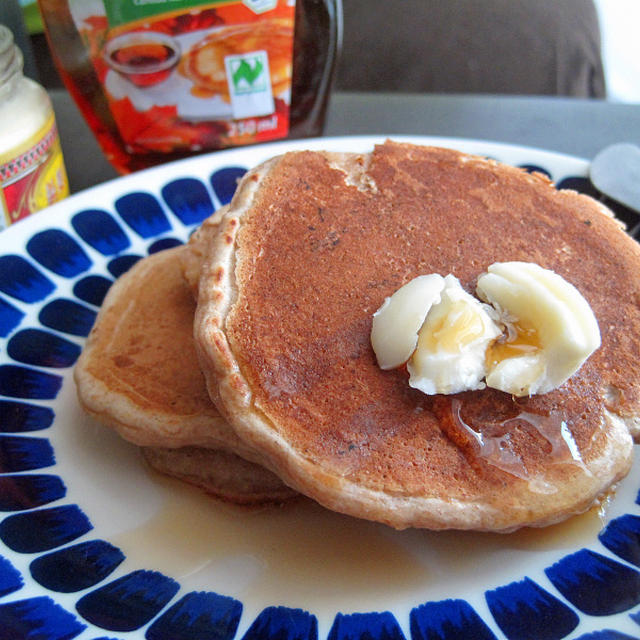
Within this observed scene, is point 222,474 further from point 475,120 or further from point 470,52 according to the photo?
point 470,52

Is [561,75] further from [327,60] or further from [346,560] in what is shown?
[346,560]

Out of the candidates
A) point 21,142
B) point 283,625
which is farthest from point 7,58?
point 283,625

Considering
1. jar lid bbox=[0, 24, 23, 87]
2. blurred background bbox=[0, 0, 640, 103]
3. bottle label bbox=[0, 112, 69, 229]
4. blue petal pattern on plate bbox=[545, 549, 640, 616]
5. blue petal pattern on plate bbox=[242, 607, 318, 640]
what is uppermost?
jar lid bbox=[0, 24, 23, 87]

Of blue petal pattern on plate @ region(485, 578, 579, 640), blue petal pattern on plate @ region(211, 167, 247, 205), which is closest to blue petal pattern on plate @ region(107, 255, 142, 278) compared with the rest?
blue petal pattern on plate @ region(211, 167, 247, 205)

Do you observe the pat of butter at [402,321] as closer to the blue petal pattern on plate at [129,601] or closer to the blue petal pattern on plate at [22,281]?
the blue petal pattern on plate at [129,601]

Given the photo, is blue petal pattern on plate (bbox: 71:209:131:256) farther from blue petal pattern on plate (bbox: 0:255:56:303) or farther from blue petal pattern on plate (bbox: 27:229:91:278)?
blue petal pattern on plate (bbox: 0:255:56:303)

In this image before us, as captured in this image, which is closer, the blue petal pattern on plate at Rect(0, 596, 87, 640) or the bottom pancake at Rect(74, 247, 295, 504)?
the blue petal pattern on plate at Rect(0, 596, 87, 640)

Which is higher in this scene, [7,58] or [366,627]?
[7,58]
